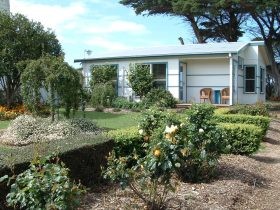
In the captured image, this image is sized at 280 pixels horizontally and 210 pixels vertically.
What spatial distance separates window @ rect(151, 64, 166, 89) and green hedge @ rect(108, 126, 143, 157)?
16.7 meters

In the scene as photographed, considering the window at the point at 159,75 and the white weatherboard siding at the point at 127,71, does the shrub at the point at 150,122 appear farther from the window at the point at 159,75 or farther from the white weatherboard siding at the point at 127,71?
the window at the point at 159,75

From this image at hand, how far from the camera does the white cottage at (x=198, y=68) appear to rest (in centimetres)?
2391

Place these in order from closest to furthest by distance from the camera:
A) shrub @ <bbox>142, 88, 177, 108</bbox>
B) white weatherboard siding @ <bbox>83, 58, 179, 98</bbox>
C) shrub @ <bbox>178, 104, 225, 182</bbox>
A: shrub @ <bbox>178, 104, 225, 182</bbox>
shrub @ <bbox>142, 88, 177, 108</bbox>
white weatherboard siding @ <bbox>83, 58, 179, 98</bbox>

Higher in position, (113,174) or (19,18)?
(19,18)

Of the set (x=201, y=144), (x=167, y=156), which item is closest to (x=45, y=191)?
(x=167, y=156)

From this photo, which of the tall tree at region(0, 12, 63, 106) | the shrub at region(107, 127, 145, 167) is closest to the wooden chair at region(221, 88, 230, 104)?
the tall tree at region(0, 12, 63, 106)

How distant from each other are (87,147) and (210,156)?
81.7 inches

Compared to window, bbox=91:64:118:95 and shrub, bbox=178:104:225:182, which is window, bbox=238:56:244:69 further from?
shrub, bbox=178:104:225:182

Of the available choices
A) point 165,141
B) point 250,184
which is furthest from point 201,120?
point 165,141

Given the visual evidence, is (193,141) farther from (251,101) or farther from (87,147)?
(251,101)

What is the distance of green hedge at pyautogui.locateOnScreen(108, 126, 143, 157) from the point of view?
748cm

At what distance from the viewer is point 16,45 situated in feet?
58.1

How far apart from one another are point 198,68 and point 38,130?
1505cm

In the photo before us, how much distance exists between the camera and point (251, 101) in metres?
26.1
